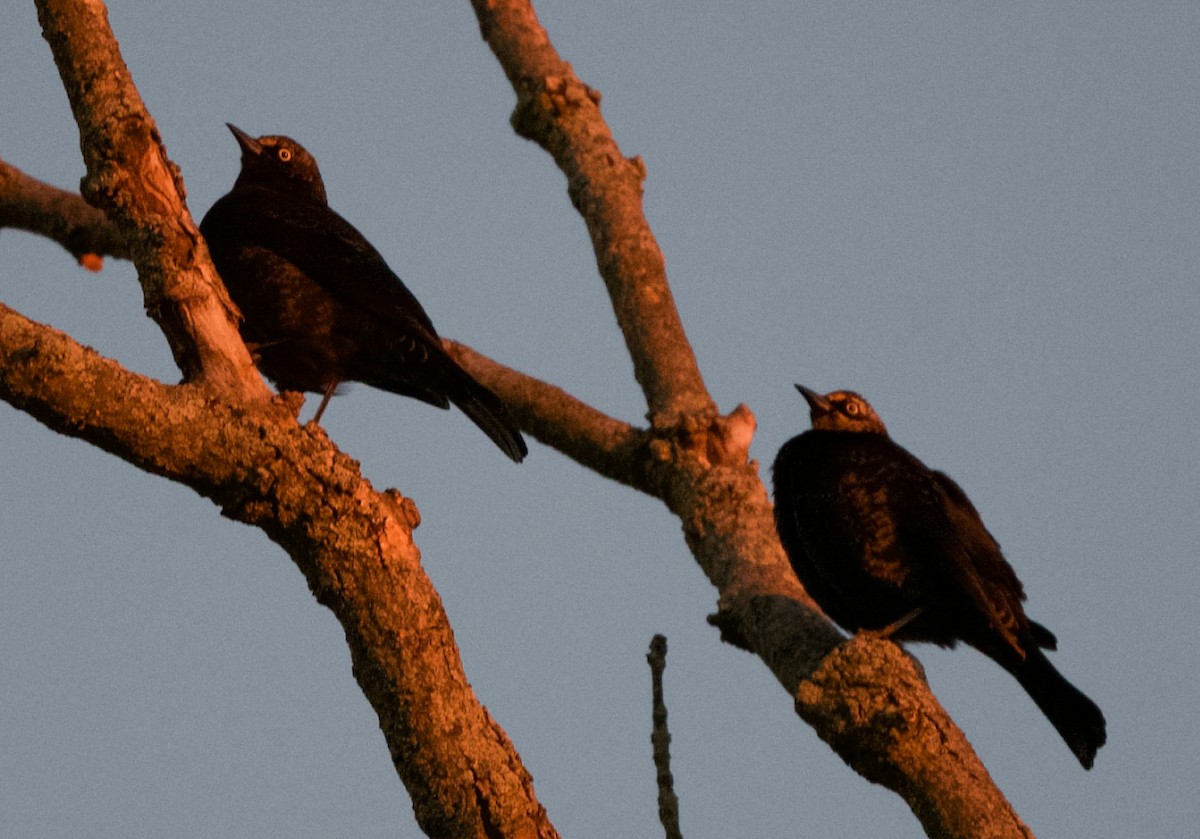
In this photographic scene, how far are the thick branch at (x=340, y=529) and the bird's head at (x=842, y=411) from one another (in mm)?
3296

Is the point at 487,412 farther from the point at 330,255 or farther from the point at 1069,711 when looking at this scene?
the point at 1069,711

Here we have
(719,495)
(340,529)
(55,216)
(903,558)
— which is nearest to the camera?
(340,529)

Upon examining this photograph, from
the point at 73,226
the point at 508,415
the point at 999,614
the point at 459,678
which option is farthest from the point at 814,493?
the point at 73,226

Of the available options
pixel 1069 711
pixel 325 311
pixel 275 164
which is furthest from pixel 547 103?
pixel 1069 711

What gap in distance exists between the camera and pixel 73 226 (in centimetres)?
517

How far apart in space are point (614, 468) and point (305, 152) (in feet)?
7.13

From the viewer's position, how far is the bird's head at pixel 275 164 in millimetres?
5664

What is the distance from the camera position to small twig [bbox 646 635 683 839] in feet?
8.77

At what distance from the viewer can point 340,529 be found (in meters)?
2.60

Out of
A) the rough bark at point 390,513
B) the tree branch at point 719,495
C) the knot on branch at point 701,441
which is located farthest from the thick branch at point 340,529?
the knot on branch at point 701,441


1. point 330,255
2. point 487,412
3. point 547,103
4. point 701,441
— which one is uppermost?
point 547,103

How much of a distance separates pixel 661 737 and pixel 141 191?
1539 millimetres

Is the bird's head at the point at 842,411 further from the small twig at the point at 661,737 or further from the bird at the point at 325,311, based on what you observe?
the small twig at the point at 661,737

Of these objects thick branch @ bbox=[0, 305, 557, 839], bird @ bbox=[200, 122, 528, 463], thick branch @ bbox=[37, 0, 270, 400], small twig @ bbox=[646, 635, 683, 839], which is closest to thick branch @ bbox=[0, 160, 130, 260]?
bird @ bbox=[200, 122, 528, 463]
